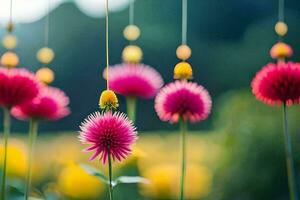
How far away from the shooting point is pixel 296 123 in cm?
226

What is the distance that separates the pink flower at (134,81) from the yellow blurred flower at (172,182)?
1.61ft

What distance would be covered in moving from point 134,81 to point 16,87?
0.47 m

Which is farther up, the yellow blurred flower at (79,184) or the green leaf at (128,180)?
the yellow blurred flower at (79,184)

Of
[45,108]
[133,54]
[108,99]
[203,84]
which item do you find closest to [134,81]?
[133,54]

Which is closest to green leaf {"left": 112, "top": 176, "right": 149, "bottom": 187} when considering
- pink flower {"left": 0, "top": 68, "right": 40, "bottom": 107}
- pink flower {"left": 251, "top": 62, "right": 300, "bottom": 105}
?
pink flower {"left": 0, "top": 68, "right": 40, "bottom": 107}

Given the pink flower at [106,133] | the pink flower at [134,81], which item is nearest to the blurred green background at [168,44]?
the pink flower at [134,81]

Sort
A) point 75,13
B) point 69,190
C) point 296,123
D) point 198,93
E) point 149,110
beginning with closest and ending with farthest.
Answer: point 198,93
point 69,190
point 296,123
point 149,110
point 75,13

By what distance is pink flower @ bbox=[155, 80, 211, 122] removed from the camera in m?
1.25

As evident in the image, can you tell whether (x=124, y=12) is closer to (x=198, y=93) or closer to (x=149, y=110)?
(x=149, y=110)

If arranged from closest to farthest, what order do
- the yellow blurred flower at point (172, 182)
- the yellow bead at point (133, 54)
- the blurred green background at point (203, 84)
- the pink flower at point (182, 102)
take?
the pink flower at point (182, 102)
the yellow bead at point (133, 54)
the yellow blurred flower at point (172, 182)
the blurred green background at point (203, 84)

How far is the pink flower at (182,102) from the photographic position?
1252 millimetres

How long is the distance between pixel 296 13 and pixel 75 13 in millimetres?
2600

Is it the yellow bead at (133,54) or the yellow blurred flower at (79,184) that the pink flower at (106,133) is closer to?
the yellow bead at (133,54)

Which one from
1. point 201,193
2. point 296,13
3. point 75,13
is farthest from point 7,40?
point 75,13
